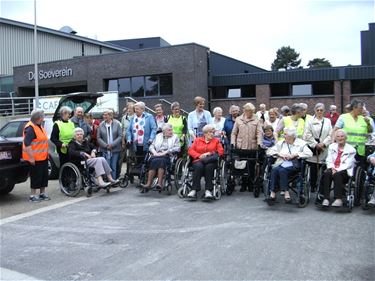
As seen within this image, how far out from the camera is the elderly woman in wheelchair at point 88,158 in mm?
8844

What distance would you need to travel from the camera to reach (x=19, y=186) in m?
10.4

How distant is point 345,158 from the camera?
7375 millimetres

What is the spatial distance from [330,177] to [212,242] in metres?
2.70

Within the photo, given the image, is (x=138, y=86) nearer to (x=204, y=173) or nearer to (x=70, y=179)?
(x=70, y=179)

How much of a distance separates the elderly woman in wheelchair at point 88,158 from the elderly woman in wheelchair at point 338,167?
406 centimetres

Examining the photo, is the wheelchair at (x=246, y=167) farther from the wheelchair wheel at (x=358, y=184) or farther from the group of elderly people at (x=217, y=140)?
the wheelchair wheel at (x=358, y=184)

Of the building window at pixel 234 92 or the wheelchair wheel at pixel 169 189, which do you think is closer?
the wheelchair wheel at pixel 169 189

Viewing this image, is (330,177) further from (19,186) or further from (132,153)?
(19,186)

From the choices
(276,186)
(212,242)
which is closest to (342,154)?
(276,186)

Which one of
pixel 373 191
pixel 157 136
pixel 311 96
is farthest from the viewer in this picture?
pixel 311 96

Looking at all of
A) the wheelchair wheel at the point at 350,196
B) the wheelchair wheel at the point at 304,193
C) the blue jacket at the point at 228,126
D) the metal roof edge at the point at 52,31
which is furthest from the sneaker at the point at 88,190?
the metal roof edge at the point at 52,31

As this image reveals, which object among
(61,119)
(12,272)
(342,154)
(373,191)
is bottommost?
(12,272)

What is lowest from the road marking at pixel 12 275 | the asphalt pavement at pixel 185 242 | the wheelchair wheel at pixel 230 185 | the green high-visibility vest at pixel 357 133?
the road marking at pixel 12 275

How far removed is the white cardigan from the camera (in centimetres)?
731
